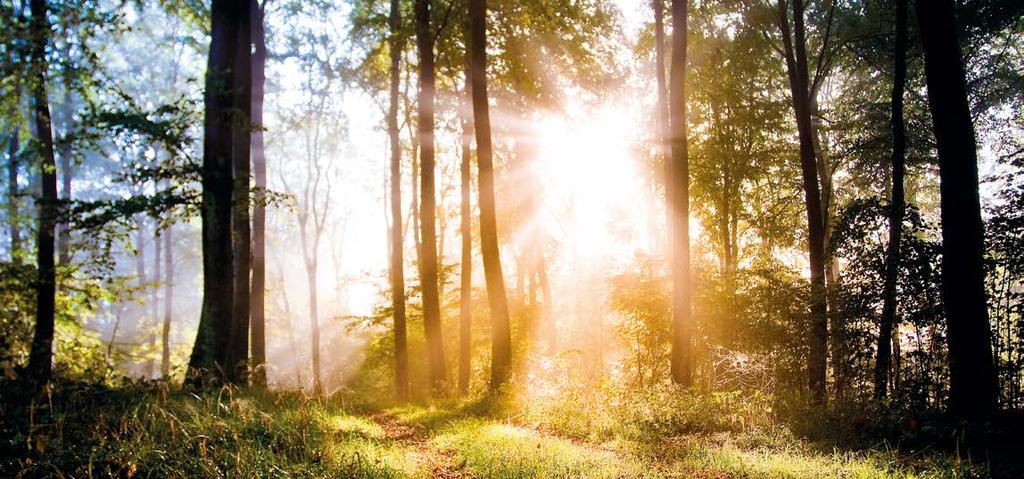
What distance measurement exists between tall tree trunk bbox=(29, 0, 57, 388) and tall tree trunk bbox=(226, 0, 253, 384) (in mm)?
2489

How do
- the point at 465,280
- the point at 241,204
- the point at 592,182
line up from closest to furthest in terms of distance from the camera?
the point at 241,204 → the point at 465,280 → the point at 592,182

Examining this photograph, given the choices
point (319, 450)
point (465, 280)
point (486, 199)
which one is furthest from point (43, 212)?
point (465, 280)

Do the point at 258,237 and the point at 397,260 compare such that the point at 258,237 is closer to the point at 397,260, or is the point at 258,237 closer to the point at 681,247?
the point at 397,260

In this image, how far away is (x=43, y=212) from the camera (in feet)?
26.0

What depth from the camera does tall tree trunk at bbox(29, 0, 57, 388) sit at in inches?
308

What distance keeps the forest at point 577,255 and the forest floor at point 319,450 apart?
0.14ft

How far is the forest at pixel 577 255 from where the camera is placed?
568 centimetres

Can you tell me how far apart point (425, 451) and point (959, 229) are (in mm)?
7087

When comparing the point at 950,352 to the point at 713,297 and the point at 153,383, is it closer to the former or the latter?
the point at 713,297

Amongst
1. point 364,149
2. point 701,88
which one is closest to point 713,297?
point 701,88

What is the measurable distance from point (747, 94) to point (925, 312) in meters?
10.7

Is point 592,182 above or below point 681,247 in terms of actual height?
above

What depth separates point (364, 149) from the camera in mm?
31734

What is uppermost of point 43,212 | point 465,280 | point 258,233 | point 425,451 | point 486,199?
point 486,199
